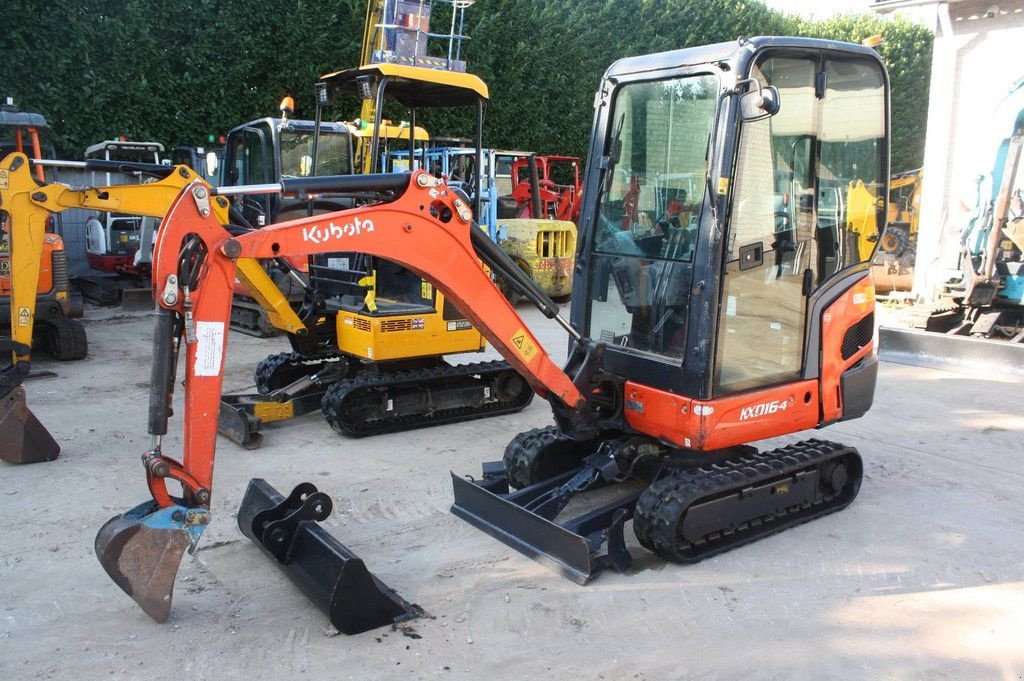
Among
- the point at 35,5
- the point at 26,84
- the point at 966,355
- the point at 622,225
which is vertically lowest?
the point at 966,355

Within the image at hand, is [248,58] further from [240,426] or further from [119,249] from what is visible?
[240,426]

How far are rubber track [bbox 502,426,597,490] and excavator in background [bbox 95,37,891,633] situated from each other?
0.04ft

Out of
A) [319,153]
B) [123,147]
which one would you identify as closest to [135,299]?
[123,147]

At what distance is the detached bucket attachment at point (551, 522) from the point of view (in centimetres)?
418

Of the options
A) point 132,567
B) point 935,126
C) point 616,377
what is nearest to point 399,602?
point 132,567

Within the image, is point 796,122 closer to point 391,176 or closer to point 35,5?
point 391,176

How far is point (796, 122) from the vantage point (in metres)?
4.45

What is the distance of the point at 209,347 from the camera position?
3471mm

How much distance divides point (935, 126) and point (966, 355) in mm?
4396

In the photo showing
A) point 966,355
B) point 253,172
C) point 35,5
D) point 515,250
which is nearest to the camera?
point 966,355

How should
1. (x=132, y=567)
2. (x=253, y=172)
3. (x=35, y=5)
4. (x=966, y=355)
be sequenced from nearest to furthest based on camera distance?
(x=132, y=567) < (x=966, y=355) < (x=253, y=172) < (x=35, y=5)

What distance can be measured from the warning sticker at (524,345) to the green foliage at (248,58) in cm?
1076

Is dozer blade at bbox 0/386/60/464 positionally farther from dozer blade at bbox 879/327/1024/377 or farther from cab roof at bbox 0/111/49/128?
dozer blade at bbox 879/327/1024/377

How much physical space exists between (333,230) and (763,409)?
2.39 metres
